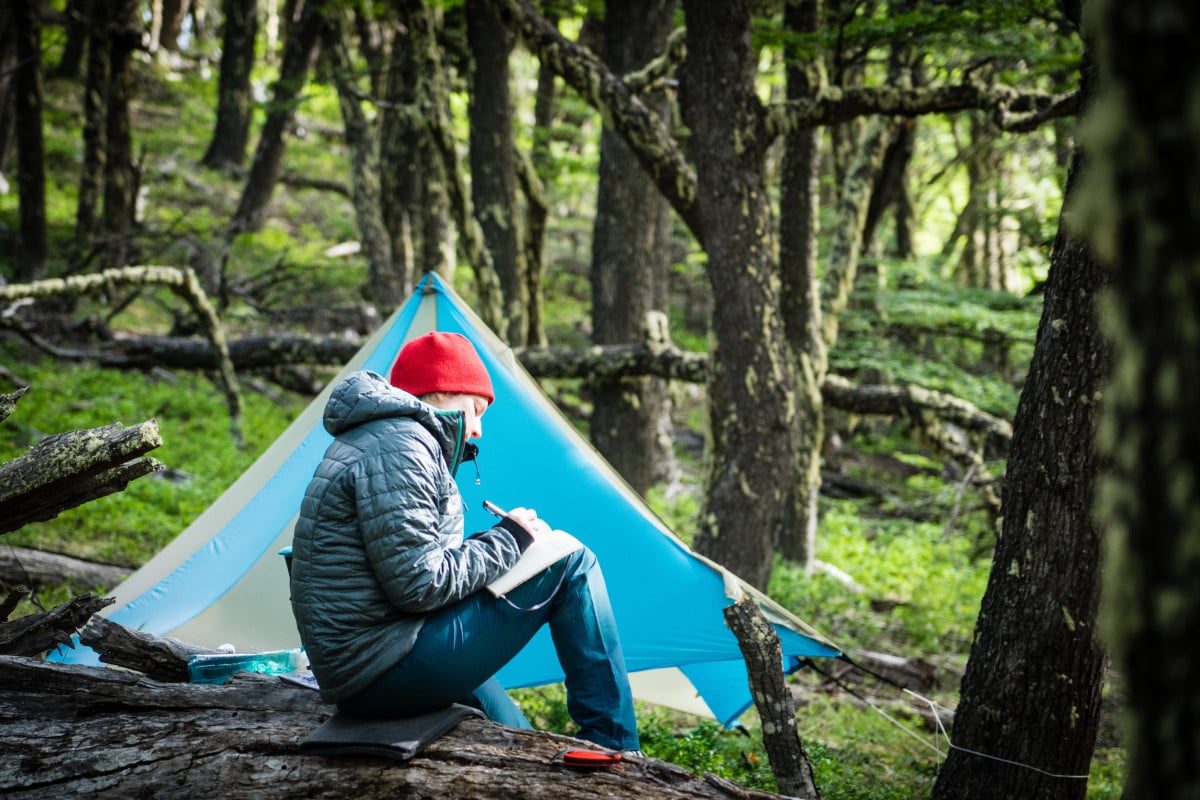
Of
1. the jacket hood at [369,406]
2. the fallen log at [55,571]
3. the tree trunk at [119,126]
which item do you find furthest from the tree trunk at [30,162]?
the jacket hood at [369,406]

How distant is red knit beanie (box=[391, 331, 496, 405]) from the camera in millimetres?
2537

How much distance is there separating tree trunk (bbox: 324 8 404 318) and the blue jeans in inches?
245

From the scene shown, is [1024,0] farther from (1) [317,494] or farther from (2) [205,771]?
(2) [205,771]

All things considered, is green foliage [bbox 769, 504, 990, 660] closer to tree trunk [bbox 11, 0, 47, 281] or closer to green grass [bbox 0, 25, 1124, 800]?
green grass [bbox 0, 25, 1124, 800]

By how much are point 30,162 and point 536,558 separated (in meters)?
8.91

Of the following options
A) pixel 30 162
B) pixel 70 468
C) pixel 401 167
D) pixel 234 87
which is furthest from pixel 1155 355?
pixel 234 87

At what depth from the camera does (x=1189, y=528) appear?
77 centimetres

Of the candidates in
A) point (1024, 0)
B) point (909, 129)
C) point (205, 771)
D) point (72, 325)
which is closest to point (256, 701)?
point (205, 771)

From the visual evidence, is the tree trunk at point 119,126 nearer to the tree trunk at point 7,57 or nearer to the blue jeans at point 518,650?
the tree trunk at point 7,57

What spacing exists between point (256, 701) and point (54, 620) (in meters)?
0.70

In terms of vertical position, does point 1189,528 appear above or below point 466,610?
above

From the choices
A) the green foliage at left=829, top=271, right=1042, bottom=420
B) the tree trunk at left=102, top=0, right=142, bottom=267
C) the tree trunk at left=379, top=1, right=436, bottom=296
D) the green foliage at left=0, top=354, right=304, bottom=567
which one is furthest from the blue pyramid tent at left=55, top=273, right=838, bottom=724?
the tree trunk at left=102, top=0, right=142, bottom=267

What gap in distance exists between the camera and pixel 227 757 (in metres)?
2.17

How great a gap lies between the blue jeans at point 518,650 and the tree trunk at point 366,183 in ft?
20.4
